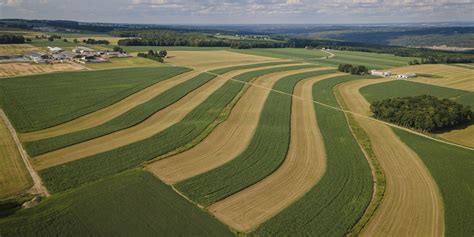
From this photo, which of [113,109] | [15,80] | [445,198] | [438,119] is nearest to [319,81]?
[438,119]

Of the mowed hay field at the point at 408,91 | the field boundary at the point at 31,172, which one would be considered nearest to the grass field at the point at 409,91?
the mowed hay field at the point at 408,91

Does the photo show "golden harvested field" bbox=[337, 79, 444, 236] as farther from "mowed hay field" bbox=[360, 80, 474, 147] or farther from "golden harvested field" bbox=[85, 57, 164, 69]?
"golden harvested field" bbox=[85, 57, 164, 69]

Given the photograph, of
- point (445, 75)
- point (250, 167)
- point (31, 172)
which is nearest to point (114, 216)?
point (31, 172)

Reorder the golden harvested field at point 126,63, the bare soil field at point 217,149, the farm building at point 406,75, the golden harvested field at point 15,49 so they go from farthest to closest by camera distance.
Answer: the golden harvested field at point 15,49
the farm building at point 406,75
the golden harvested field at point 126,63
the bare soil field at point 217,149

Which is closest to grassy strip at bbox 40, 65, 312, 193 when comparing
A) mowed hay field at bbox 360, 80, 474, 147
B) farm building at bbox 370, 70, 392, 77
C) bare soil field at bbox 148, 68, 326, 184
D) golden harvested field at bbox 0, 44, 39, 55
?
bare soil field at bbox 148, 68, 326, 184

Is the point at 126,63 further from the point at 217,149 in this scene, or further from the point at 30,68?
the point at 217,149

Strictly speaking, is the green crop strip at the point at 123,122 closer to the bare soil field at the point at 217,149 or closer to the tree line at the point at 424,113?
the bare soil field at the point at 217,149
